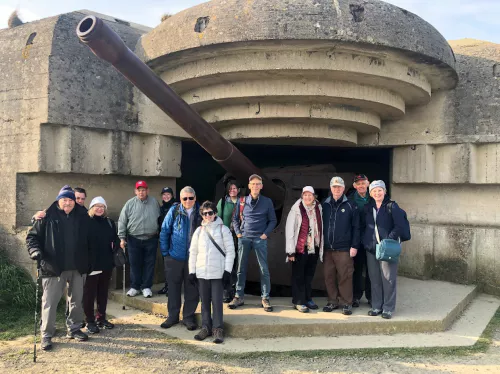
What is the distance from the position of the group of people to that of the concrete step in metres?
0.11

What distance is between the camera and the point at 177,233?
379 cm

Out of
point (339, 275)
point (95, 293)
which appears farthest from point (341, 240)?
point (95, 293)

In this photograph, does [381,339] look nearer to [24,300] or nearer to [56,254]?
[56,254]

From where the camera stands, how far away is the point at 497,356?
3.31 meters

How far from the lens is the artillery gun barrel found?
2.81m

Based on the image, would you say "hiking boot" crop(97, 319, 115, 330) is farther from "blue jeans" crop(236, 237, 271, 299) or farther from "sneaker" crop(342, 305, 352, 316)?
"sneaker" crop(342, 305, 352, 316)

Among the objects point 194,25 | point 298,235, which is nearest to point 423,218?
point 298,235

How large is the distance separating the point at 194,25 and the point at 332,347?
3302 mm

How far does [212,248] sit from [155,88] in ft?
4.59

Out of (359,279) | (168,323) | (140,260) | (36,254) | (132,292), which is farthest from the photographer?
(140,260)

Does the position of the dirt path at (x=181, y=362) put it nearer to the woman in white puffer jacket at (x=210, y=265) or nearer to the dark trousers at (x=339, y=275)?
the woman in white puffer jacket at (x=210, y=265)

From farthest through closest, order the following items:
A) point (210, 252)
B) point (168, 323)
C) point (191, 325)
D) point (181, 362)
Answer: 1. point (168, 323)
2. point (191, 325)
3. point (210, 252)
4. point (181, 362)

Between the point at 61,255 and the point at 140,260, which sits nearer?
the point at 61,255

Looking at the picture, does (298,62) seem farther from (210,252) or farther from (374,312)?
(374,312)
